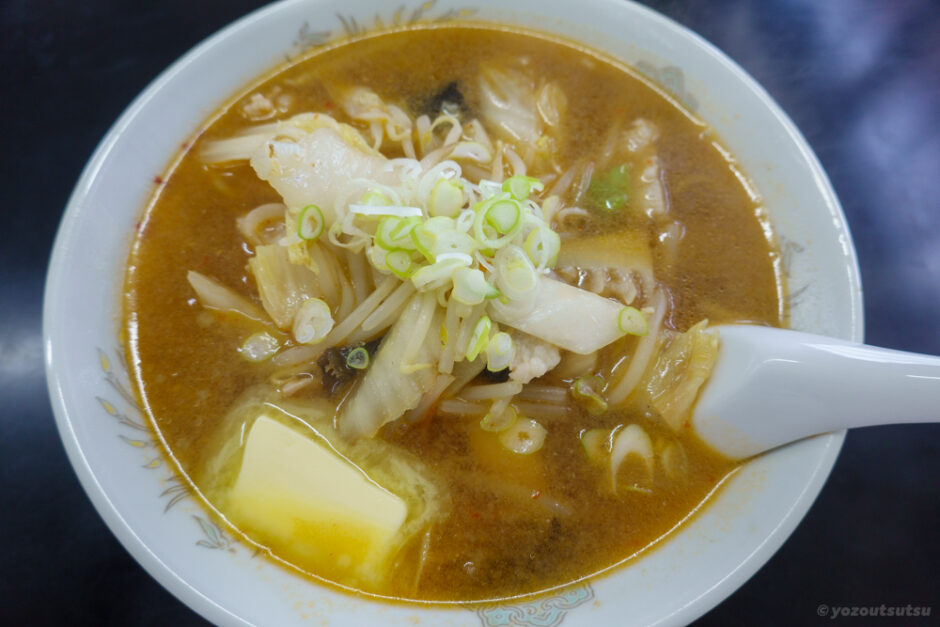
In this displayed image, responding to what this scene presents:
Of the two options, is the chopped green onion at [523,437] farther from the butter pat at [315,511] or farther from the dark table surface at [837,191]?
the dark table surface at [837,191]

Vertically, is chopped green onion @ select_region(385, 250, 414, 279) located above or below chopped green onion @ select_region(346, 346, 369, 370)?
above

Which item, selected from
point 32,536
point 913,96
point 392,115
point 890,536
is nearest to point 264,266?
point 392,115

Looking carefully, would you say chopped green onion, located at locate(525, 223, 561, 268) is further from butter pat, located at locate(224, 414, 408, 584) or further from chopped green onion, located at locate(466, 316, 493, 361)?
butter pat, located at locate(224, 414, 408, 584)
